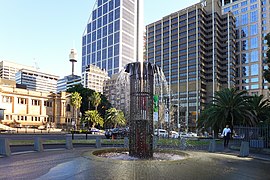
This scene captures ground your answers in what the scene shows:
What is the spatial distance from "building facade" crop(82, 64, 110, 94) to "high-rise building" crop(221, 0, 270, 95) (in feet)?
273

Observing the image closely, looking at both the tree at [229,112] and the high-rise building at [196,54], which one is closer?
the tree at [229,112]

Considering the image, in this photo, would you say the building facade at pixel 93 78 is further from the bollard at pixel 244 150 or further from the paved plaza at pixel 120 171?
the paved plaza at pixel 120 171

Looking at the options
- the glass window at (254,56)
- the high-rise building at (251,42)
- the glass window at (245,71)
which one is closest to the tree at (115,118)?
the high-rise building at (251,42)

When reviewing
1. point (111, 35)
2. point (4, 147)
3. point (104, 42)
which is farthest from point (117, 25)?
point (4, 147)

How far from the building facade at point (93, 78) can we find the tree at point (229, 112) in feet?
440

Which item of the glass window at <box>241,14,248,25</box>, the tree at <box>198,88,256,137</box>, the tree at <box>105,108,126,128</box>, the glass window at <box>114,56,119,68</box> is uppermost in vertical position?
the glass window at <box>241,14,248,25</box>

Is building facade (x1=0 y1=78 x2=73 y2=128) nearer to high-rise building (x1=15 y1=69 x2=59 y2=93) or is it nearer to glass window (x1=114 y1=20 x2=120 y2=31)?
glass window (x1=114 y1=20 x2=120 y2=31)

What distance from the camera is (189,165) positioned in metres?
10.3

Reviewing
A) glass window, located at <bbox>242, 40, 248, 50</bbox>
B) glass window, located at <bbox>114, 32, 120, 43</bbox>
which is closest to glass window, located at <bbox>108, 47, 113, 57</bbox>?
glass window, located at <bbox>114, 32, 120, 43</bbox>

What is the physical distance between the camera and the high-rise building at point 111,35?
16612 centimetres

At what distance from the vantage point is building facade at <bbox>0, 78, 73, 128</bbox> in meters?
70.1

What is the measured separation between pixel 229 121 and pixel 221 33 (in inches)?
3818

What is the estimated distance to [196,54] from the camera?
11462 cm

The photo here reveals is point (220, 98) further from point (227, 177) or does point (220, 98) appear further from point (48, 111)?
point (48, 111)
